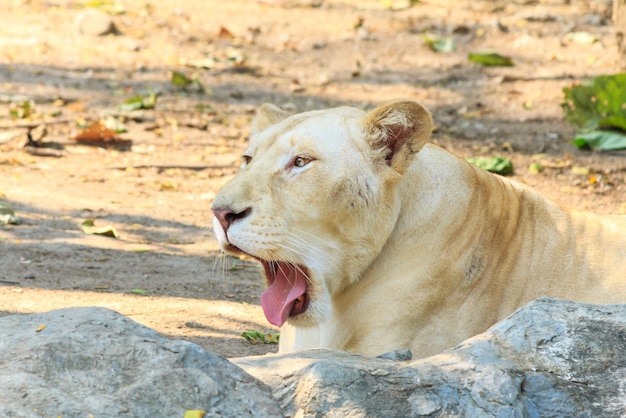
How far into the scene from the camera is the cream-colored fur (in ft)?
12.2

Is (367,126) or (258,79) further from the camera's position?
(258,79)

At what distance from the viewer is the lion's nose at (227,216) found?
3.57 metres

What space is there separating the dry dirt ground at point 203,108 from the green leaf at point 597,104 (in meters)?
0.23

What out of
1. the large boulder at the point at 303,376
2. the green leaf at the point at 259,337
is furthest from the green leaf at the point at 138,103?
the large boulder at the point at 303,376

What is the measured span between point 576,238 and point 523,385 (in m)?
1.69

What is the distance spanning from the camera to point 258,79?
398 inches

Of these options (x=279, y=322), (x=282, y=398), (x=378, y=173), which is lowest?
(x=279, y=322)

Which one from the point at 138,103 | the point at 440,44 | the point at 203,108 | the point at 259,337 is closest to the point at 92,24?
the point at 138,103

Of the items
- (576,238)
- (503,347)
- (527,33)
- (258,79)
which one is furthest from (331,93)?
(503,347)

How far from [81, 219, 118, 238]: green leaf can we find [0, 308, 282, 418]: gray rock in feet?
11.2

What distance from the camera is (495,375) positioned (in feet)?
8.48

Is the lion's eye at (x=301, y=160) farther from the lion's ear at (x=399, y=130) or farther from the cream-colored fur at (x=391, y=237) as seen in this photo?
the lion's ear at (x=399, y=130)

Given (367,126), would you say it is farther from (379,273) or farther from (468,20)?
(468,20)

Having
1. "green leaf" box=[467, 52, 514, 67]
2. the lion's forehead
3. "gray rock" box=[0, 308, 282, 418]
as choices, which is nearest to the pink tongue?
the lion's forehead
